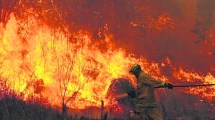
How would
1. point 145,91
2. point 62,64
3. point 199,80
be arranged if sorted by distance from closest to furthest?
1. point 145,91
2. point 62,64
3. point 199,80

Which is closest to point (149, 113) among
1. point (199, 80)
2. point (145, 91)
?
point (145, 91)

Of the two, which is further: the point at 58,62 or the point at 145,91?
the point at 58,62

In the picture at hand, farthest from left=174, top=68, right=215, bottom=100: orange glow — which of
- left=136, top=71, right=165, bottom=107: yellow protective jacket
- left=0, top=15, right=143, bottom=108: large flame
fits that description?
left=136, top=71, right=165, bottom=107: yellow protective jacket

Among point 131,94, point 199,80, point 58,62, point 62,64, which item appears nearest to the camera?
point 131,94

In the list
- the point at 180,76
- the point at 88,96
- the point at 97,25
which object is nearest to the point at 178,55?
the point at 180,76

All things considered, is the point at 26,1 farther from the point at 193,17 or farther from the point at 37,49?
the point at 193,17

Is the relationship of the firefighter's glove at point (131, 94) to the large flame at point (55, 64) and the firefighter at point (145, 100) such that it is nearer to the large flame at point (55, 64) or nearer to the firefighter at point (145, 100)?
the firefighter at point (145, 100)

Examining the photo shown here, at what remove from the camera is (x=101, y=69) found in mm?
23516

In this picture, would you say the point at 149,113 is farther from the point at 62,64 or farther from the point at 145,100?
the point at 62,64

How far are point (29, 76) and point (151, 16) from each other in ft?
35.8

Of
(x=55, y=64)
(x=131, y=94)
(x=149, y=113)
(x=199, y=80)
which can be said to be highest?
(x=55, y=64)

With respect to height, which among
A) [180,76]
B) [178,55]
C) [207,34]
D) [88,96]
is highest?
[207,34]

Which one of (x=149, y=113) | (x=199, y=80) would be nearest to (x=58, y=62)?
(x=149, y=113)

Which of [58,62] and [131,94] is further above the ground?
[58,62]
